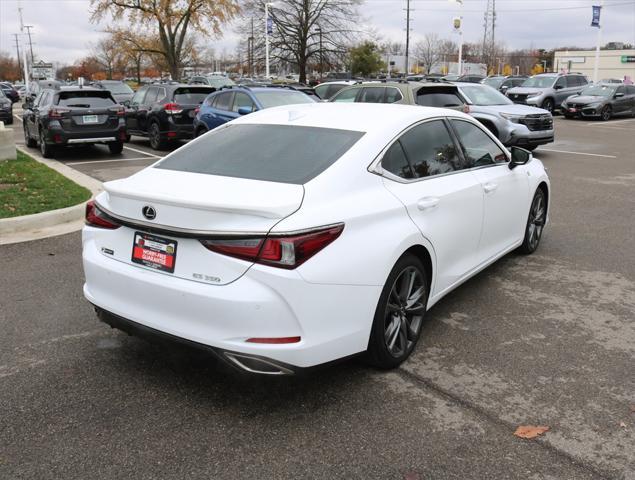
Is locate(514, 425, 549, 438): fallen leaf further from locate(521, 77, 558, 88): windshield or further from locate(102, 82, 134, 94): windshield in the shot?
locate(521, 77, 558, 88): windshield

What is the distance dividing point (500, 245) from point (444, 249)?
1373mm

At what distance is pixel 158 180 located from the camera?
12.1ft

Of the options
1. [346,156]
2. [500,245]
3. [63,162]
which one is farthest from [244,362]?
[63,162]

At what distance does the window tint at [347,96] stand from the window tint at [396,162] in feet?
33.5

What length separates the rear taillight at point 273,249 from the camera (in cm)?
304

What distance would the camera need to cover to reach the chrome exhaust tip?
3096 millimetres

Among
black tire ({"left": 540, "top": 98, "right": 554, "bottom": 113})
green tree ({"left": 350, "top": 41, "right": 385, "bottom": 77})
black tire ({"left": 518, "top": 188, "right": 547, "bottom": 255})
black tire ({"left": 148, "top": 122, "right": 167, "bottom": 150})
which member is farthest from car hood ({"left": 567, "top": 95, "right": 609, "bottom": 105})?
green tree ({"left": 350, "top": 41, "right": 385, "bottom": 77})

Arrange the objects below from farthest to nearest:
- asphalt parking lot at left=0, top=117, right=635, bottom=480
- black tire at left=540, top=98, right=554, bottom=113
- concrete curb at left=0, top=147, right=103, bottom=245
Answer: black tire at left=540, top=98, right=554, bottom=113 → concrete curb at left=0, top=147, right=103, bottom=245 → asphalt parking lot at left=0, top=117, right=635, bottom=480

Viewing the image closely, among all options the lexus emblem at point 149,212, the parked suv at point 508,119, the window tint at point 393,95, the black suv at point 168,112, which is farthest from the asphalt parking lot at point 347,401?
the black suv at point 168,112

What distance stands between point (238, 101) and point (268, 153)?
9.73 meters

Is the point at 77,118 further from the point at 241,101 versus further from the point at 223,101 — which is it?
the point at 241,101

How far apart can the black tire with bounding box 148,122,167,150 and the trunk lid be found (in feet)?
41.2

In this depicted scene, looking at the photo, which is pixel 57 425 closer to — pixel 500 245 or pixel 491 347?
pixel 491 347

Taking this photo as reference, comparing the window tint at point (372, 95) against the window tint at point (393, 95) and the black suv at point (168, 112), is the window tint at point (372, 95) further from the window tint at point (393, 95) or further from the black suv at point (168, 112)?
the black suv at point (168, 112)
